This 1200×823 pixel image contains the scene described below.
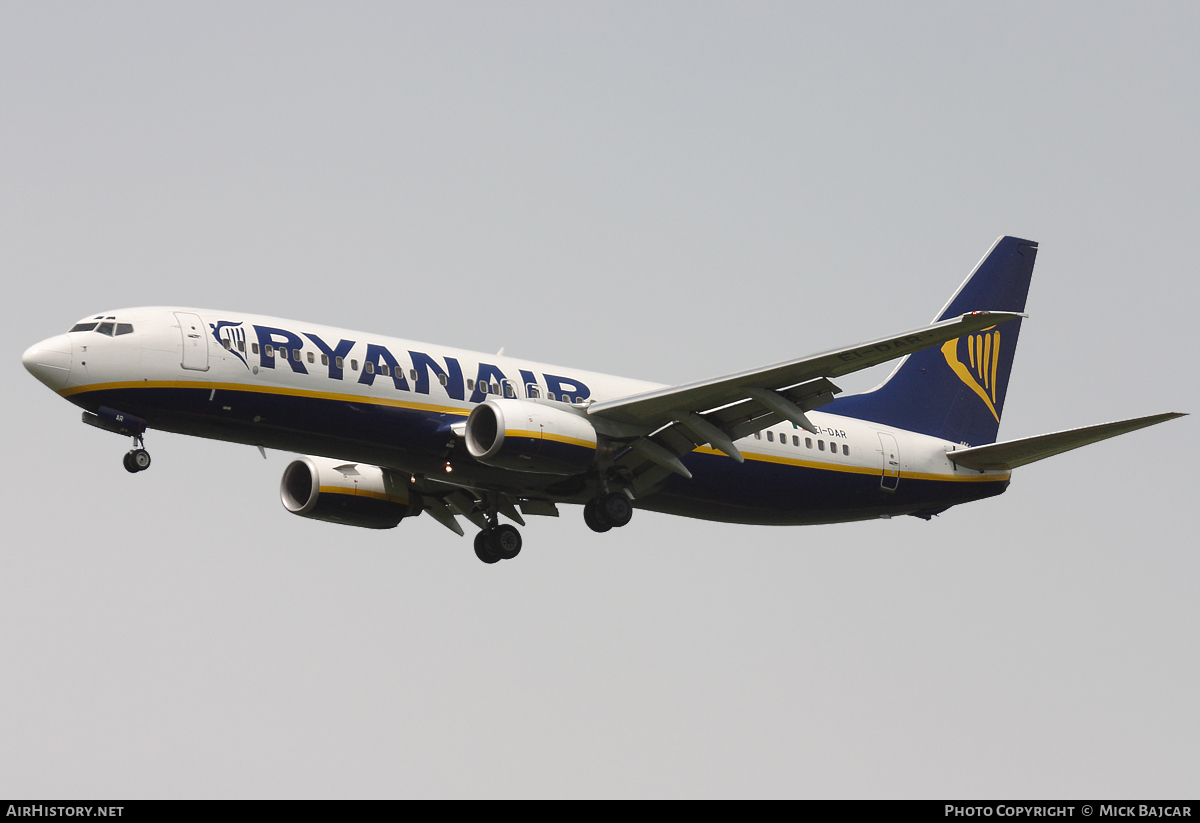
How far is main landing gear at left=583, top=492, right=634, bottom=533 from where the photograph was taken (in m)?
31.3

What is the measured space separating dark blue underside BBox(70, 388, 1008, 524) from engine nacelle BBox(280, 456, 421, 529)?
12.8 feet

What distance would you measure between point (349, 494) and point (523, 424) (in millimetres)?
7439

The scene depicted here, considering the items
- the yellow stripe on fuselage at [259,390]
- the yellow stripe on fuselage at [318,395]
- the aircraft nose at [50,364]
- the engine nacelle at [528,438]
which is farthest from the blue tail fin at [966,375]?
the aircraft nose at [50,364]

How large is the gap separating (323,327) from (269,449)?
2830 mm

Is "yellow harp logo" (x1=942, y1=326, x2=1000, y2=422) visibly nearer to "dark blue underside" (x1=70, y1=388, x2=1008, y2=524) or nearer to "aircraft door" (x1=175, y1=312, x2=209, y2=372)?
"dark blue underside" (x1=70, y1=388, x2=1008, y2=524)

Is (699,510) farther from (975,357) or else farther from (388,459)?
(975,357)

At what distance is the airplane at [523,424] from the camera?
91.8ft

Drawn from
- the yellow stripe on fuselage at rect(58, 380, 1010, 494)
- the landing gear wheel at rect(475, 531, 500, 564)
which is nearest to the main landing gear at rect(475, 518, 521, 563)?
the landing gear wheel at rect(475, 531, 500, 564)

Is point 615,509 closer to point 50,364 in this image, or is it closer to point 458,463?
point 458,463

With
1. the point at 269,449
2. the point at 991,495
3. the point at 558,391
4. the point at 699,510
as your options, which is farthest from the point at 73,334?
the point at 991,495

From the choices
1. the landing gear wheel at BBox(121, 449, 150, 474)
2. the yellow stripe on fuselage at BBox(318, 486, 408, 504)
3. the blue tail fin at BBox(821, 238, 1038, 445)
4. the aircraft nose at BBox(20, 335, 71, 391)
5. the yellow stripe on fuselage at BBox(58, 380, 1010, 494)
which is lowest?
the landing gear wheel at BBox(121, 449, 150, 474)

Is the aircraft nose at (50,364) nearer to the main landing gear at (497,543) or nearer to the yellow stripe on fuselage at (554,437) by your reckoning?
the yellow stripe on fuselage at (554,437)

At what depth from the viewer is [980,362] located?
40.3m

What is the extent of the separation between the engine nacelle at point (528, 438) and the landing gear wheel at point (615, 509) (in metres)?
1.53
